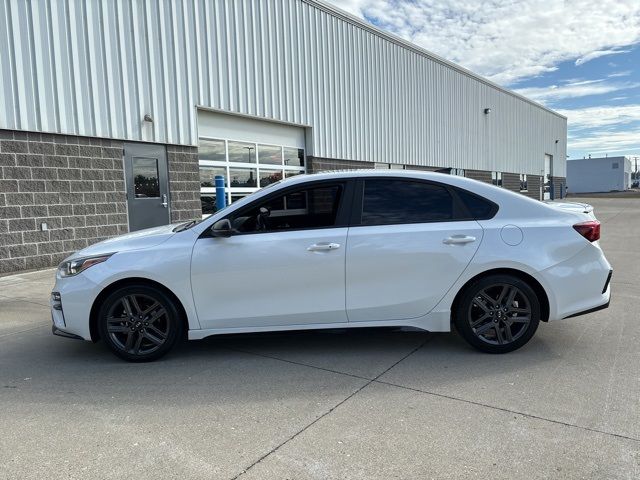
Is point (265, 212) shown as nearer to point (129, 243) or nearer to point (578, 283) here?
point (129, 243)

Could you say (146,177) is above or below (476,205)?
above

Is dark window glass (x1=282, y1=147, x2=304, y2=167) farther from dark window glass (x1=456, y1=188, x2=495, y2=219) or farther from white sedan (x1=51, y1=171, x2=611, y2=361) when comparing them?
dark window glass (x1=456, y1=188, x2=495, y2=219)

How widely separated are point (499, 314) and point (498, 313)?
12mm

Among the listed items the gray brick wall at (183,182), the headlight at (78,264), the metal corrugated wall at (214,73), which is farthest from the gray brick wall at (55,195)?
the headlight at (78,264)

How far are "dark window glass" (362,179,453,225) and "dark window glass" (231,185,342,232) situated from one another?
295 mm

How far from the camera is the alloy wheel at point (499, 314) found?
4.23m

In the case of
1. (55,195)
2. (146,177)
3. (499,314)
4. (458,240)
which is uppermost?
(146,177)

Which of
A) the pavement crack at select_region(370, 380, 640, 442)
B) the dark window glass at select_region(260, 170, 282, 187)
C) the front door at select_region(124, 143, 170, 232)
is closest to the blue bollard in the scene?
the front door at select_region(124, 143, 170, 232)

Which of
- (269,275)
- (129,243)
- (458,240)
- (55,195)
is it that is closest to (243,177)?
(55,195)

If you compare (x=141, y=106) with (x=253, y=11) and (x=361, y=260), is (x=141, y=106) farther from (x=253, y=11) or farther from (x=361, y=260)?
(x=361, y=260)

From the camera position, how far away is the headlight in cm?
415

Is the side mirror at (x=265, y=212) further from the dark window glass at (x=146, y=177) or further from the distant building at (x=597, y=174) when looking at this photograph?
the distant building at (x=597, y=174)

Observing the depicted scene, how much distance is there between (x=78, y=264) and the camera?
419 centimetres

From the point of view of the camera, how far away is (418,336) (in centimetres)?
494
